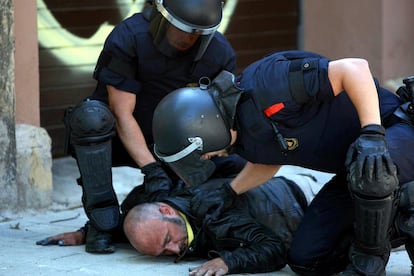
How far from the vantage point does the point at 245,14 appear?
7.61 meters

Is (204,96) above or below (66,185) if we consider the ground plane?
above

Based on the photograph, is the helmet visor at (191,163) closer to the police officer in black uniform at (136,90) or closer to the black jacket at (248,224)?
the black jacket at (248,224)

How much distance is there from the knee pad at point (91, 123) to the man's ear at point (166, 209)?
45 centimetres

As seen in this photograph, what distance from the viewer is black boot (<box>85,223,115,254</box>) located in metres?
4.94

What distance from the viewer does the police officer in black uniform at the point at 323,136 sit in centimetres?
406

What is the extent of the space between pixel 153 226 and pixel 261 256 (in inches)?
18.6

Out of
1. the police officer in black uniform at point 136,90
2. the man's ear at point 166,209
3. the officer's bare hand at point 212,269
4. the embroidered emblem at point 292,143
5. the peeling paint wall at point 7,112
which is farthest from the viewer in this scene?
the peeling paint wall at point 7,112

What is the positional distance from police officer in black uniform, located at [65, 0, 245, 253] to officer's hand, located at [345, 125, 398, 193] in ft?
3.34


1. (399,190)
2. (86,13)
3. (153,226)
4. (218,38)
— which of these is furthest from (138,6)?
(399,190)

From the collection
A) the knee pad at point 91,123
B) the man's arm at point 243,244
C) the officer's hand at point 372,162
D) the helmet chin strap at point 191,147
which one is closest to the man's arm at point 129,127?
the knee pad at point 91,123

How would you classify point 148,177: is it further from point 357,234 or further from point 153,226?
point 357,234

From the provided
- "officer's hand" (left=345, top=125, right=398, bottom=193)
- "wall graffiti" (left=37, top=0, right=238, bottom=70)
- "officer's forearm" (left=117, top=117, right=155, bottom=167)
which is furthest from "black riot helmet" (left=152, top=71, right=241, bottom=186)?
"wall graffiti" (left=37, top=0, right=238, bottom=70)

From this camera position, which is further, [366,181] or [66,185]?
[66,185]

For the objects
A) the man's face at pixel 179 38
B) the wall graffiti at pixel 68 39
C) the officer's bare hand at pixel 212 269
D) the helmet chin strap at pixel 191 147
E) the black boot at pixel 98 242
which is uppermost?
Result: the man's face at pixel 179 38
